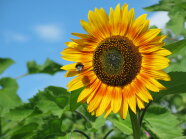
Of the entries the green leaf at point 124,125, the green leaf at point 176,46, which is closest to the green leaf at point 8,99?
the green leaf at point 124,125

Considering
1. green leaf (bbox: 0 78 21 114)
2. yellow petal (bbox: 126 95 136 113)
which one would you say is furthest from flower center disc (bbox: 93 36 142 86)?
green leaf (bbox: 0 78 21 114)

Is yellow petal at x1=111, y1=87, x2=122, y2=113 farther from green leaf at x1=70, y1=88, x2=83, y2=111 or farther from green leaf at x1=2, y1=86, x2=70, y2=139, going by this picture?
green leaf at x1=2, y1=86, x2=70, y2=139

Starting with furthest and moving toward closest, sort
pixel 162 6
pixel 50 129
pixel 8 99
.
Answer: pixel 8 99, pixel 162 6, pixel 50 129

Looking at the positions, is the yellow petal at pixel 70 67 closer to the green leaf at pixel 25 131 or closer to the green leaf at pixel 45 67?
the green leaf at pixel 25 131

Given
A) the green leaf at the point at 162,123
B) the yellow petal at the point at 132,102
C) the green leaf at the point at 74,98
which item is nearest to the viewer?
the yellow petal at the point at 132,102

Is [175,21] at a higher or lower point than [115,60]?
higher

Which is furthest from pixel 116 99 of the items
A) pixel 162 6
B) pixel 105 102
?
pixel 162 6

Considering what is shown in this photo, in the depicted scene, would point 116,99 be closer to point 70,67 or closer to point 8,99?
point 70,67

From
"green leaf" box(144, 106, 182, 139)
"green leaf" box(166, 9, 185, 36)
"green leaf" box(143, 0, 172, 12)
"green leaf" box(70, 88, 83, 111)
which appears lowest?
"green leaf" box(144, 106, 182, 139)
